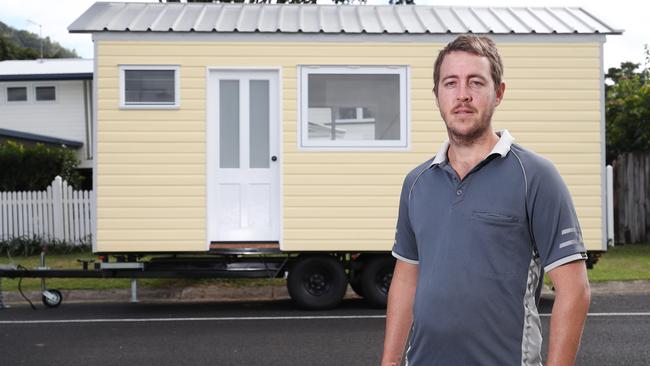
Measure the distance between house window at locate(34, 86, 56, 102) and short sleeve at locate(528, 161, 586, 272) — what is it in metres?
26.5

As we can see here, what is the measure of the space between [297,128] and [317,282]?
1.98m

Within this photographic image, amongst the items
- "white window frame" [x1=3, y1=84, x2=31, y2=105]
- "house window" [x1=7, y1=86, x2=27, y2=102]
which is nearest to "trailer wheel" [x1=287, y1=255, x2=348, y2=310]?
"white window frame" [x1=3, y1=84, x2=31, y2=105]

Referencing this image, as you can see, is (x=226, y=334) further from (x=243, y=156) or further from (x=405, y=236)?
(x=405, y=236)

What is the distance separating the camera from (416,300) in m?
2.87

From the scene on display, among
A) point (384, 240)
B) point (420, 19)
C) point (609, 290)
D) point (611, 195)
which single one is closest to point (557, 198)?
point (384, 240)

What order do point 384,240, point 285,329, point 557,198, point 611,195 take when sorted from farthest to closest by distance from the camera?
point 611,195 < point 384,240 < point 285,329 < point 557,198

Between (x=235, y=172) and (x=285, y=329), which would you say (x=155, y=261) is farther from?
(x=285, y=329)

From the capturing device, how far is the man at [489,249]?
105 inches

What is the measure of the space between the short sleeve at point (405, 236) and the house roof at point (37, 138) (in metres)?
22.3

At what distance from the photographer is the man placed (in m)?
2.66

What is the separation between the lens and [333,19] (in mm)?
11492

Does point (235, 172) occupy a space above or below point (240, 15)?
below

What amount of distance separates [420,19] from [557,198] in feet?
30.1

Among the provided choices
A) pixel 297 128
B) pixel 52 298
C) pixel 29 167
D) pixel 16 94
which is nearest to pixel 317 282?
pixel 297 128
